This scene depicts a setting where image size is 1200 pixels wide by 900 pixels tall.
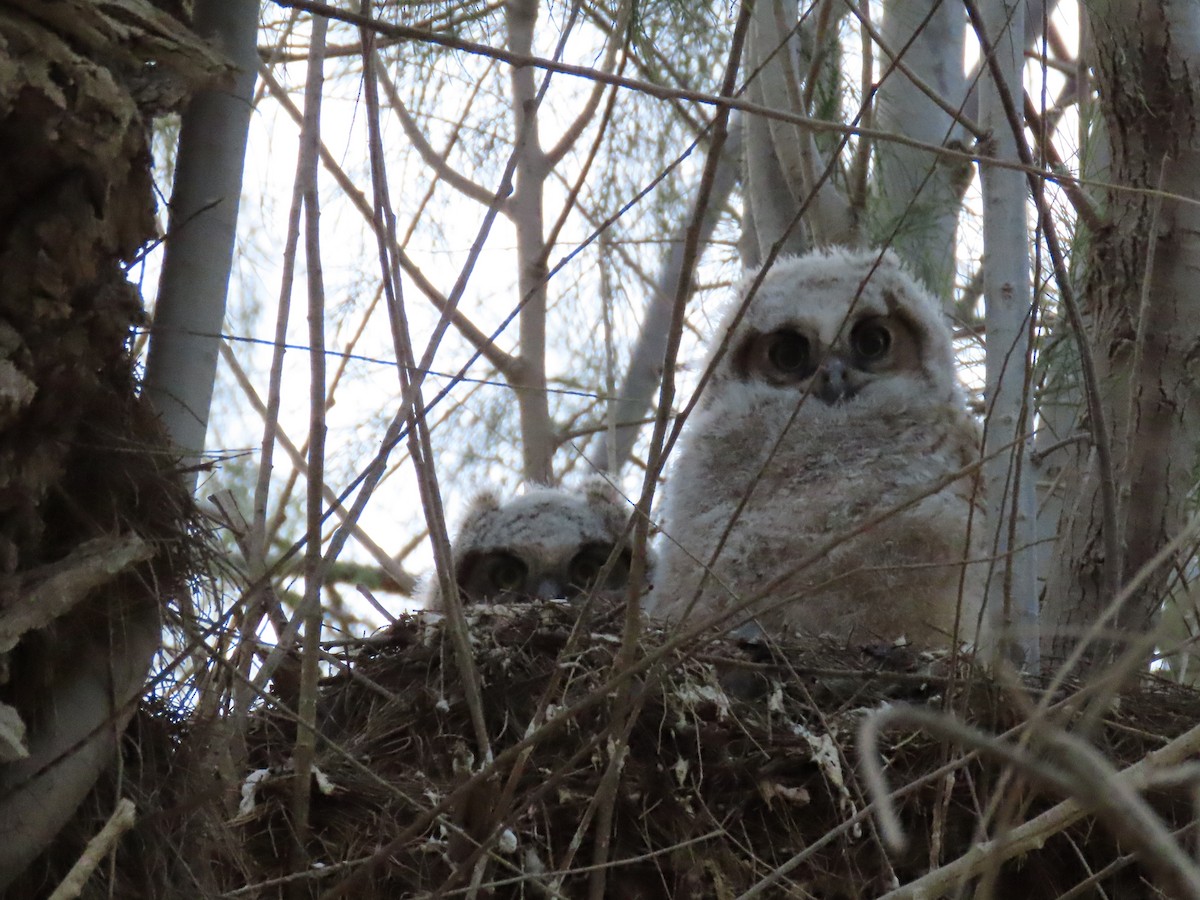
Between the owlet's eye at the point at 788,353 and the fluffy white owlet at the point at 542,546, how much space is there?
Result: 690 mm

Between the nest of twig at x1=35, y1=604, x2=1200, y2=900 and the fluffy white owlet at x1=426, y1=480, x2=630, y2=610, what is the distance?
1.16 meters

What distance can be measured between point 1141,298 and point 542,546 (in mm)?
1892

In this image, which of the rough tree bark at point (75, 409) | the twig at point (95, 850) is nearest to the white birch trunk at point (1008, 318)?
the rough tree bark at point (75, 409)

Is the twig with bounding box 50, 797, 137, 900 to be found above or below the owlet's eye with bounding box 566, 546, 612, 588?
below

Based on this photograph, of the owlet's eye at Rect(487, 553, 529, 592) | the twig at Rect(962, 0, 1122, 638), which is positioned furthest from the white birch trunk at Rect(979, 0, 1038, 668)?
the owlet's eye at Rect(487, 553, 529, 592)

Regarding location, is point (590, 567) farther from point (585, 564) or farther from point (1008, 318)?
point (1008, 318)

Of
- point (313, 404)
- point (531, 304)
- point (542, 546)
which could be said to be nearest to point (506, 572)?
point (542, 546)

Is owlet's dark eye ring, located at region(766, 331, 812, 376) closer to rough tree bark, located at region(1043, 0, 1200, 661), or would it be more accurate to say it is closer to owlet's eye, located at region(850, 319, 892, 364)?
owlet's eye, located at region(850, 319, 892, 364)

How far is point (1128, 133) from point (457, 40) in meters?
1.95

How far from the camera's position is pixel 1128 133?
3.21m

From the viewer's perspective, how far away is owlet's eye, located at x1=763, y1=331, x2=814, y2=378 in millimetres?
4191

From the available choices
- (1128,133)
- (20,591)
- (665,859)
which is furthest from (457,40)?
(1128,133)

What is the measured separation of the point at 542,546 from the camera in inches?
171

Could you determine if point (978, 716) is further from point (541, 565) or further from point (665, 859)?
point (541, 565)
